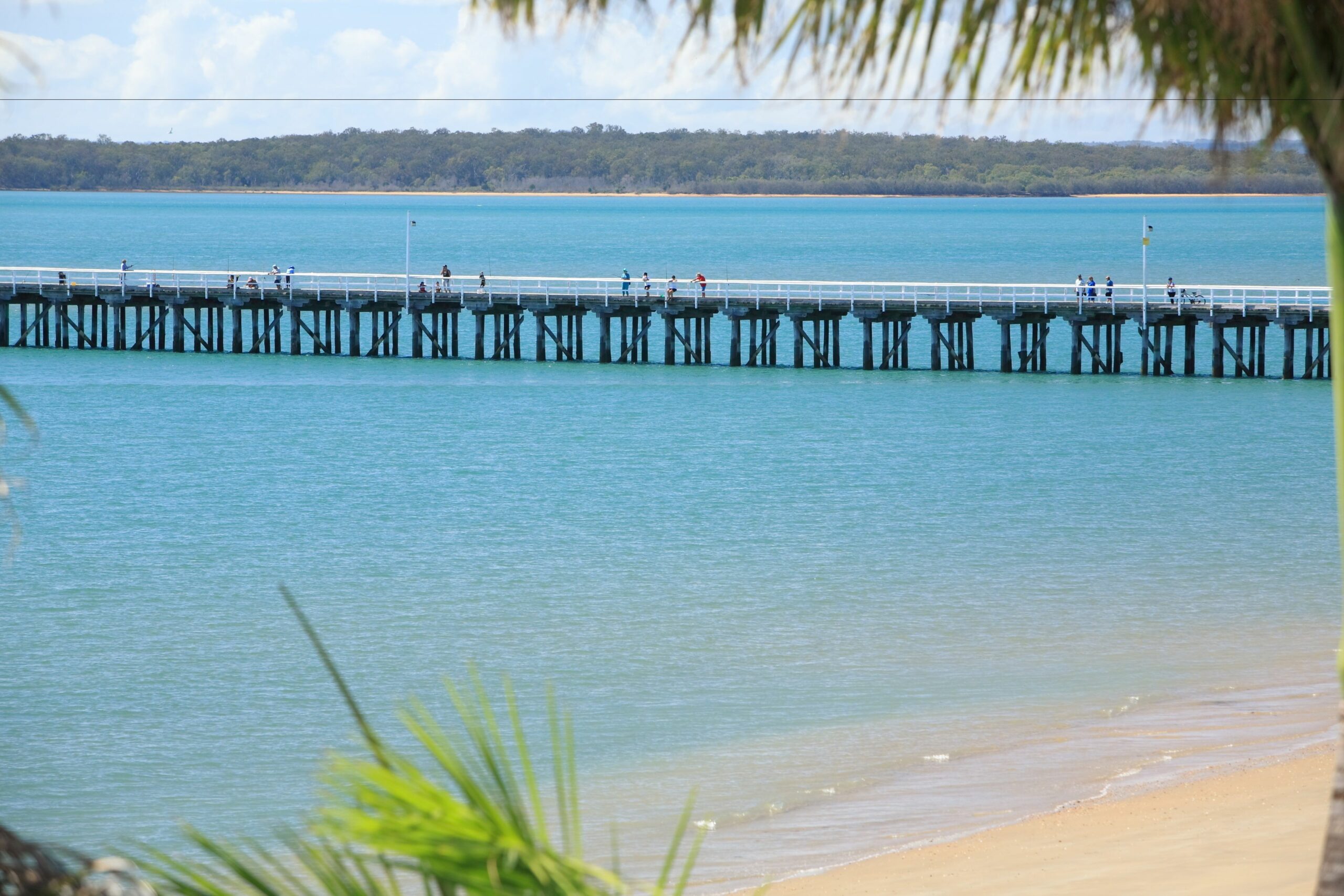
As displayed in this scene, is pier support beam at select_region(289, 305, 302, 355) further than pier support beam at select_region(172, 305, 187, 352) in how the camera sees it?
No

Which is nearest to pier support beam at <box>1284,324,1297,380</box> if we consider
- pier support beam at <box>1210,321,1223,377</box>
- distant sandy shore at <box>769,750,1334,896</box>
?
pier support beam at <box>1210,321,1223,377</box>

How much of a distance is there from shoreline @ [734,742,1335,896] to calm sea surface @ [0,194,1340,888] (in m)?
0.63

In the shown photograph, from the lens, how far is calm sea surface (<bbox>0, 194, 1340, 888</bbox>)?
15.2 meters

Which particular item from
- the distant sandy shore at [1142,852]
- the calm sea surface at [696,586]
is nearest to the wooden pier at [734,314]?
the calm sea surface at [696,586]

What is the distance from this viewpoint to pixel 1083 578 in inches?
978

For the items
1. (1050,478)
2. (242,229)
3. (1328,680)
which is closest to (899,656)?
(1328,680)

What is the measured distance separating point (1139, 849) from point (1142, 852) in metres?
0.09

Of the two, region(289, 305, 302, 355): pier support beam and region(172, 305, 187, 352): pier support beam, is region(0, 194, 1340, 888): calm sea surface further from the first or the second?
region(172, 305, 187, 352): pier support beam

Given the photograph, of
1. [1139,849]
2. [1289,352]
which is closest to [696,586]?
[1139,849]

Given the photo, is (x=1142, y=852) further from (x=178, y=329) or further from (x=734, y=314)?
(x=178, y=329)

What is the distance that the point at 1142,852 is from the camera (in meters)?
A: 11.1

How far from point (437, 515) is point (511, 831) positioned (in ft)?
94.8

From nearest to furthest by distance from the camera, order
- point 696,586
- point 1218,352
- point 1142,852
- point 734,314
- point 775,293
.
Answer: point 1142,852
point 696,586
point 1218,352
point 734,314
point 775,293

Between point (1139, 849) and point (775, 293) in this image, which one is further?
point (775, 293)
